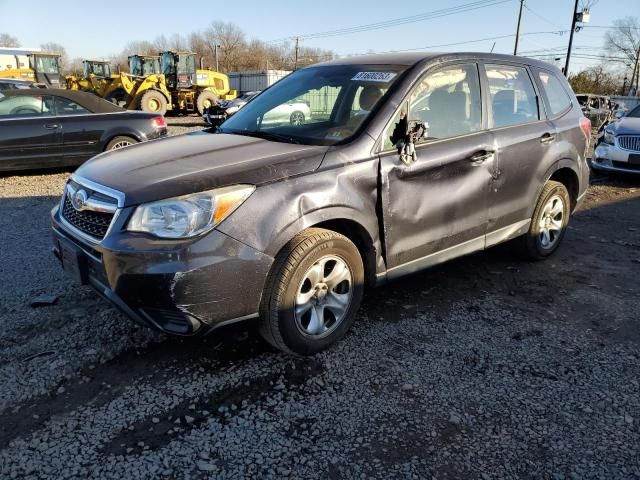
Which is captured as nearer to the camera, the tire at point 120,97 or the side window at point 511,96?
the side window at point 511,96

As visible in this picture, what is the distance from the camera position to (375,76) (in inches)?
141

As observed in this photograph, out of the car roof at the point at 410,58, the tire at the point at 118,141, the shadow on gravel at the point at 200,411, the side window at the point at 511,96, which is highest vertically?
the car roof at the point at 410,58

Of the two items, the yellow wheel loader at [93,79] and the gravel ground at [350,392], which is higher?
the yellow wheel loader at [93,79]

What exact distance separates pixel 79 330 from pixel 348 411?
6.39 feet

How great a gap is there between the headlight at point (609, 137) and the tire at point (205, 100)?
56.3ft

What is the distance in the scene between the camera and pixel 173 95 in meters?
23.2

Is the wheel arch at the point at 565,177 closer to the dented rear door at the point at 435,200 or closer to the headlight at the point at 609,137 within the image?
the dented rear door at the point at 435,200

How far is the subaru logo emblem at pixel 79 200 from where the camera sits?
2.90 meters

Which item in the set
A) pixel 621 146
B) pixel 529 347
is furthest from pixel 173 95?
pixel 529 347

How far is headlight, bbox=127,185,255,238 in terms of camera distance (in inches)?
100

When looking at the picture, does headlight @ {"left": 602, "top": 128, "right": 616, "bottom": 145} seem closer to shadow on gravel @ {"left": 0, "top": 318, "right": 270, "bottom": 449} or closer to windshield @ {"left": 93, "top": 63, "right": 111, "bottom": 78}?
shadow on gravel @ {"left": 0, "top": 318, "right": 270, "bottom": 449}

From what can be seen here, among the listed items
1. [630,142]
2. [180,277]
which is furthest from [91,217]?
[630,142]

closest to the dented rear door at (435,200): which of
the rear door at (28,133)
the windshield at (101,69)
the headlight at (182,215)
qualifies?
the headlight at (182,215)

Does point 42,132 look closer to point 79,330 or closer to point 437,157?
point 79,330
